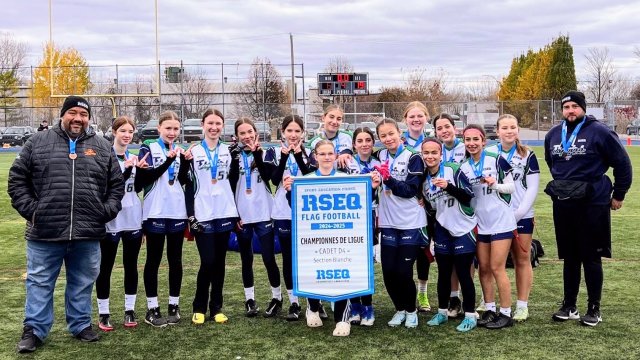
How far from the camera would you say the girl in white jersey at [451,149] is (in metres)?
5.75

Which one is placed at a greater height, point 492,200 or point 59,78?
point 59,78

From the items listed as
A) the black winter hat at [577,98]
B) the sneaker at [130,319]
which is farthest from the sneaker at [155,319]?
the black winter hat at [577,98]

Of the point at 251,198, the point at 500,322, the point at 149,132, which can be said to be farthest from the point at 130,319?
the point at 149,132

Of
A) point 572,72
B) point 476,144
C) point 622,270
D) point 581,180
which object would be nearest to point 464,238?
point 476,144

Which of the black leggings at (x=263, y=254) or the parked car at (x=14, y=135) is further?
the parked car at (x=14, y=135)

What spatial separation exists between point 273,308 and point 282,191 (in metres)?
1.09

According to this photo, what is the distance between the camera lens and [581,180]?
5367 millimetres

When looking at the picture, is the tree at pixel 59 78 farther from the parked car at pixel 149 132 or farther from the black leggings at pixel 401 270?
the black leggings at pixel 401 270

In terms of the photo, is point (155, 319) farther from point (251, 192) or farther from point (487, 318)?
point (487, 318)

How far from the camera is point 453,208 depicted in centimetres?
530

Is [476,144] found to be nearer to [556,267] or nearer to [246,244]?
[246,244]

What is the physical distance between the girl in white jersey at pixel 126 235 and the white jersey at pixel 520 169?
3067 mm

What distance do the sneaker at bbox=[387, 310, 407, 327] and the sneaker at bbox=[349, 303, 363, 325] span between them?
0.28 m

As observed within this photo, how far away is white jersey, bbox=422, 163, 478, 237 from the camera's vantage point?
525 centimetres
